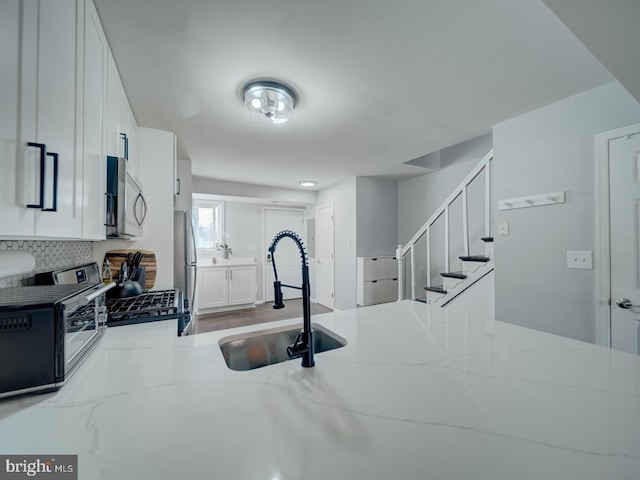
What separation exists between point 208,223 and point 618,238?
522cm

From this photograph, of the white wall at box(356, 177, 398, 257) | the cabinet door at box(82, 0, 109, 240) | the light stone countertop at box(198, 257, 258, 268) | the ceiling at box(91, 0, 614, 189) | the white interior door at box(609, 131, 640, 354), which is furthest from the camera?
the light stone countertop at box(198, 257, 258, 268)

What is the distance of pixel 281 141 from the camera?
8.47 feet

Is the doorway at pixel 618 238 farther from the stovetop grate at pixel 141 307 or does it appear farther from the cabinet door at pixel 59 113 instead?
the cabinet door at pixel 59 113

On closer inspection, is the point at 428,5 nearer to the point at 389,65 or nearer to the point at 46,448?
the point at 389,65

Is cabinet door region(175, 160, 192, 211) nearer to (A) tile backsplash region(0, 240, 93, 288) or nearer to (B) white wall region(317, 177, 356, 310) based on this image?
(A) tile backsplash region(0, 240, 93, 288)

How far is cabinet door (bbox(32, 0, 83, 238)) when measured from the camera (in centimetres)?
73

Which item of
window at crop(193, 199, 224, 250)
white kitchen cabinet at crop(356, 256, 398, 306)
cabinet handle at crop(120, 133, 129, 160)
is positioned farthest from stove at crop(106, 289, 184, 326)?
window at crop(193, 199, 224, 250)

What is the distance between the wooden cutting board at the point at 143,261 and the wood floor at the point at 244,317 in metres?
1.83

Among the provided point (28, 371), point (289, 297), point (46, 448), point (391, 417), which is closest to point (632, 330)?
point (391, 417)

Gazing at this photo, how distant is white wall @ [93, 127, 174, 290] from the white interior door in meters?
3.13

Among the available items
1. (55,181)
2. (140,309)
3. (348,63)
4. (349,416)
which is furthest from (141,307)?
(348,63)

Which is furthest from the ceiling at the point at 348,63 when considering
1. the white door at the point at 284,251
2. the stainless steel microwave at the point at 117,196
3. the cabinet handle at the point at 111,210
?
the white door at the point at 284,251

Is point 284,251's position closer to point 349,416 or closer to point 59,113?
point 59,113

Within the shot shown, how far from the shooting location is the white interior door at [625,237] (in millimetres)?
1566
